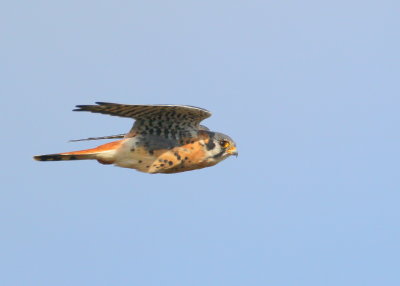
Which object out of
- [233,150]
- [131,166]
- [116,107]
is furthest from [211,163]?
[116,107]

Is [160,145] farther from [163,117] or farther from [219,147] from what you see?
[219,147]

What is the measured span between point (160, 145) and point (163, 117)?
0.52 metres

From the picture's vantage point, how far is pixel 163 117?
14.0m

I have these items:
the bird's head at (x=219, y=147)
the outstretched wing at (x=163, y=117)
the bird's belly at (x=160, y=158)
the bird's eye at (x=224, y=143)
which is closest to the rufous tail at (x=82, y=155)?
the bird's belly at (x=160, y=158)

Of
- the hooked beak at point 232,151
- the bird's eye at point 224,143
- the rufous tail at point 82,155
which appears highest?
the bird's eye at point 224,143

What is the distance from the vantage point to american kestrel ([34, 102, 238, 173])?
547 inches

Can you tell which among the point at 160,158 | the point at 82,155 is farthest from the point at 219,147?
the point at 82,155

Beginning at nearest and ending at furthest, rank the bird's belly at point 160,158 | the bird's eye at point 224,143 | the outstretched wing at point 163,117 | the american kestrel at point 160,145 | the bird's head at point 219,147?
the outstretched wing at point 163,117
the american kestrel at point 160,145
the bird's belly at point 160,158
the bird's head at point 219,147
the bird's eye at point 224,143

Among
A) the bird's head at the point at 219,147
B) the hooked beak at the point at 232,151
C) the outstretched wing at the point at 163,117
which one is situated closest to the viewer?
the outstretched wing at the point at 163,117

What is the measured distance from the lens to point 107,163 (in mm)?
14172

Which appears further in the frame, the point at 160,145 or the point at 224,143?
the point at 224,143

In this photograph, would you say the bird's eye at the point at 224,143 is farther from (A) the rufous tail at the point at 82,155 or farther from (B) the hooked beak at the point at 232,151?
(A) the rufous tail at the point at 82,155

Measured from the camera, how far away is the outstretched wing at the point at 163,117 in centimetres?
1324

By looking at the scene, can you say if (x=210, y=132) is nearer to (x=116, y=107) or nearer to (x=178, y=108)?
(x=178, y=108)
